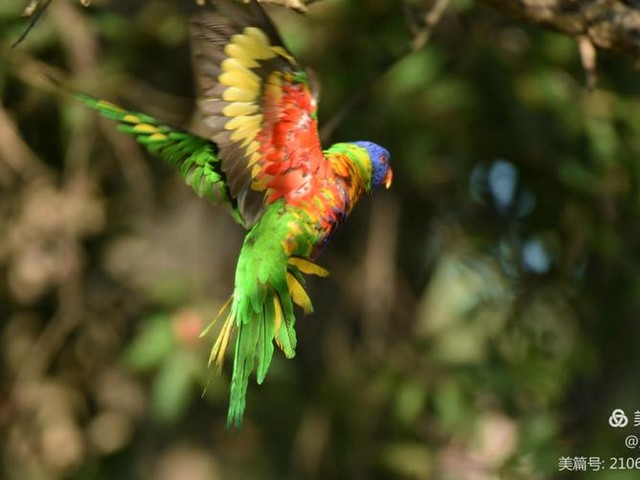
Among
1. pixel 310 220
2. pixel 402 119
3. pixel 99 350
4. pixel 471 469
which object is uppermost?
pixel 310 220

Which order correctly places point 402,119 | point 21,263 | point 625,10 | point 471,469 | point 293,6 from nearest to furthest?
point 293,6, point 625,10, point 402,119, point 21,263, point 471,469

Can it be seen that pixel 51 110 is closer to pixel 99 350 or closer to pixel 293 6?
pixel 99 350

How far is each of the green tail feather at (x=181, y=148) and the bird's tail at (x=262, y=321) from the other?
0.18m

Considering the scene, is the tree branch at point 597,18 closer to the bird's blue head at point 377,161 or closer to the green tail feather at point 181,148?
the bird's blue head at point 377,161

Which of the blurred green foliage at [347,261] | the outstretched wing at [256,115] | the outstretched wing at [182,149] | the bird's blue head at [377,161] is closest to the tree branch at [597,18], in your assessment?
the bird's blue head at [377,161]

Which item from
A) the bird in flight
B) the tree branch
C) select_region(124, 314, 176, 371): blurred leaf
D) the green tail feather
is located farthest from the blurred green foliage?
the bird in flight

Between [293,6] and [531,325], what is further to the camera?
[531,325]

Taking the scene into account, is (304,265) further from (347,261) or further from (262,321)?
(347,261)

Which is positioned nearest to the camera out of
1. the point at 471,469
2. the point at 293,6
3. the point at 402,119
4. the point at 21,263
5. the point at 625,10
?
the point at 293,6

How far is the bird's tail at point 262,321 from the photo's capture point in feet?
6.47

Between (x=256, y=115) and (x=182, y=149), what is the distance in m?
0.29

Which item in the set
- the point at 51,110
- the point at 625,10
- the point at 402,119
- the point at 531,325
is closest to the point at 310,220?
the point at 625,10

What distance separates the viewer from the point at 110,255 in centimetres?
421

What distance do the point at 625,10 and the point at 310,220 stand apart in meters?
0.71
